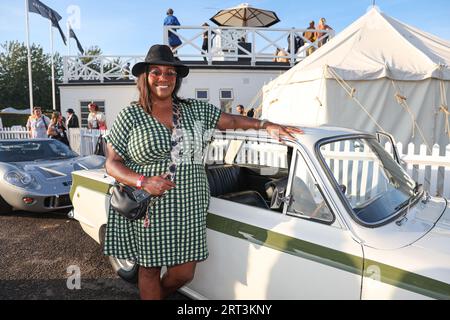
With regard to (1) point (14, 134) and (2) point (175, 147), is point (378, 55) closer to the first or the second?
(2) point (175, 147)

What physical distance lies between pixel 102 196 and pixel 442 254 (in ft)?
8.98

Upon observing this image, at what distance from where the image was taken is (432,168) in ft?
17.0

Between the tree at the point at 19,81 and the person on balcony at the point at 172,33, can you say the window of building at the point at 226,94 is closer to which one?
the person on balcony at the point at 172,33

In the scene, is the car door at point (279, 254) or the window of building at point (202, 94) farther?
the window of building at point (202, 94)

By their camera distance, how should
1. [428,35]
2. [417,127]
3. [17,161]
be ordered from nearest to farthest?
[17,161] < [417,127] < [428,35]

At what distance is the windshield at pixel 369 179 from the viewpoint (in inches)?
90.6

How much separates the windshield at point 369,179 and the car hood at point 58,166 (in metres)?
4.44

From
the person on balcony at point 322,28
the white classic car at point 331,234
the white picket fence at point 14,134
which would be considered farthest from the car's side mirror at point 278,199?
the white picket fence at point 14,134

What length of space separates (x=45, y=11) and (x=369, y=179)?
60.6 feet

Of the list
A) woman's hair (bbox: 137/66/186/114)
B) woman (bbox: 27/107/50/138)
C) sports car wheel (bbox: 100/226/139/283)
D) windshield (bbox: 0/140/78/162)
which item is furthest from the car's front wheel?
woman (bbox: 27/107/50/138)

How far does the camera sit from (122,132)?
214 cm

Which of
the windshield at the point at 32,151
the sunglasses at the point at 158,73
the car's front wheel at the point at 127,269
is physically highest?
the sunglasses at the point at 158,73
